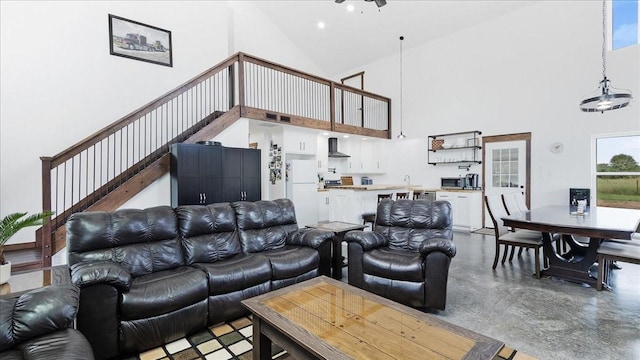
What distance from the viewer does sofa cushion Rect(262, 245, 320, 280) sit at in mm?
2961

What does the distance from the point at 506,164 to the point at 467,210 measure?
134 centimetres

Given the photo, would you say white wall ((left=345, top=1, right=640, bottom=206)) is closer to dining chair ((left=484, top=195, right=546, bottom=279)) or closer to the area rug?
dining chair ((left=484, top=195, right=546, bottom=279))

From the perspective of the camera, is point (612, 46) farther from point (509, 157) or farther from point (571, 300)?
point (571, 300)

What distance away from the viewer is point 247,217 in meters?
3.49

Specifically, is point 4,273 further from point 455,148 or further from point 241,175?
point 455,148

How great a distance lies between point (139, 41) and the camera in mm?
5832

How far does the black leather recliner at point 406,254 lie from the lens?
2.83 metres

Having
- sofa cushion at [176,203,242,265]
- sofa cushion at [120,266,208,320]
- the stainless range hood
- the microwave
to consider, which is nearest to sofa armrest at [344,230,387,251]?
Result: sofa cushion at [176,203,242,265]

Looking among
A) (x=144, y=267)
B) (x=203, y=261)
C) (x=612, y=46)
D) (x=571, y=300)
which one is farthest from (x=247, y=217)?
(x=612, y=46)

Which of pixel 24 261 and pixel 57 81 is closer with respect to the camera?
pixel 24 261

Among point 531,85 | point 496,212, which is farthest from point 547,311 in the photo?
point 531,85

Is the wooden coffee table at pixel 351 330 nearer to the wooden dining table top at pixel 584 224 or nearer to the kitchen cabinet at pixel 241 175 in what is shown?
the wooden dining table top at pixel 584 224

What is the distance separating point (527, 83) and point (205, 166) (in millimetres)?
6675

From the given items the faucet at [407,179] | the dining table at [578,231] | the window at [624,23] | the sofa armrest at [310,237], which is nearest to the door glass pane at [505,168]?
the faucet at [407,179]
